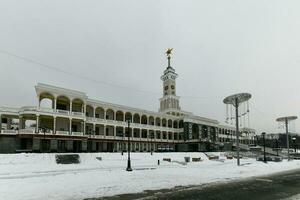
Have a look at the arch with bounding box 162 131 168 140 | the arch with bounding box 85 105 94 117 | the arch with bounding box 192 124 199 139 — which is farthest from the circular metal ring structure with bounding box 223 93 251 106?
the arch with bounding box 192 124 199 139

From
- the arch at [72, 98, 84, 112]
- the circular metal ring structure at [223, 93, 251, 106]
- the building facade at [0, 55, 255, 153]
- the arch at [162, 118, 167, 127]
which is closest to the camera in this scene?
the circular metal ring structure at [223, 93, 251, 106]

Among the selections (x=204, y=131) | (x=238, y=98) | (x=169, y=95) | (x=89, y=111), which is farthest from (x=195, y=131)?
(x=238, y=98)

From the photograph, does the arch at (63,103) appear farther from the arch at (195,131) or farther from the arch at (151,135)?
the arch at (195,131)

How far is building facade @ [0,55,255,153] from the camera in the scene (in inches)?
1734

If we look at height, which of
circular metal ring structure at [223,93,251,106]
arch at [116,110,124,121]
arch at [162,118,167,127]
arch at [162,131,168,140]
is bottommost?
arch at [162,131,168,140]

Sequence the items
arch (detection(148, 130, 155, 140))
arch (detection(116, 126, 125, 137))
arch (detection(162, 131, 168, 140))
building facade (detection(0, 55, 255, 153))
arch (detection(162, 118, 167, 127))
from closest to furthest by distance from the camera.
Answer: building facade (detection(0, 55, 255, 153))
arch (detection(116, 126, 125, 137))
arch (detection(148, 130, 155, 140))
arch (detection(162, 131, 168, 140))
arch (detection(162, 118, 167, 127))

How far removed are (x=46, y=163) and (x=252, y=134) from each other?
410ft

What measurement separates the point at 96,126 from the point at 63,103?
9.98 m

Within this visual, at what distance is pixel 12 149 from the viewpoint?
42250mm

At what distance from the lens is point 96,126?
58844 millimetres

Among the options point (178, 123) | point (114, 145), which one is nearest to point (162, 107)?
point (178, 123)

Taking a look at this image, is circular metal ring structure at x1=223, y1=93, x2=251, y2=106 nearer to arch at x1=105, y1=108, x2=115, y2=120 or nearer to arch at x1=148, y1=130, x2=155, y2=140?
arch at x1=105, y1=108, x2=115, y2=120

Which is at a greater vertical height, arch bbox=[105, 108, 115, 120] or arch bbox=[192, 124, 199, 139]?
arch bbox=[105, 108, 115, 120]

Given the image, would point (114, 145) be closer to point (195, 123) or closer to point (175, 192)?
point (195, 123)
